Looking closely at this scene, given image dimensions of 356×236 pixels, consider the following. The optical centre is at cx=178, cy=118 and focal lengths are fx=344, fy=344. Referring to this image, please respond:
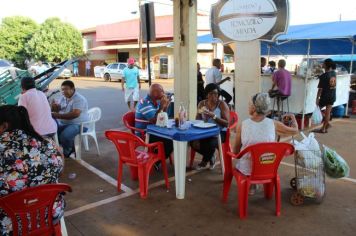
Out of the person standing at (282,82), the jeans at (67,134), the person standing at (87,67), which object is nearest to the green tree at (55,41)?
the person standing at (87,67)

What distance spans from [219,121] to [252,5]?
2551 millimetres

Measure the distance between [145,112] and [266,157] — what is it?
1.89 meters

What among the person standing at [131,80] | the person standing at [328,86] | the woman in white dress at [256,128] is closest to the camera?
the woman in white dress at [256,128]

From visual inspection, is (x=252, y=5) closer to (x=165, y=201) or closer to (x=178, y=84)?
(x=178, y=84)

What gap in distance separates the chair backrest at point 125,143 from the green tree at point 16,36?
3595 cm

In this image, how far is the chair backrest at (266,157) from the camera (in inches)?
132

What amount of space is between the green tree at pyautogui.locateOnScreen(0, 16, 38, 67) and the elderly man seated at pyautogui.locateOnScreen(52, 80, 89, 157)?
34.1 meters

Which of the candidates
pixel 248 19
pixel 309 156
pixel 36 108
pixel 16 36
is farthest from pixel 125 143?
pixel 16 36

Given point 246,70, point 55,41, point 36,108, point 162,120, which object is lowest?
point 162,120

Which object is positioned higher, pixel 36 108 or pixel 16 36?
pixel 16 36

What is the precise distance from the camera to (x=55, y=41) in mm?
32625

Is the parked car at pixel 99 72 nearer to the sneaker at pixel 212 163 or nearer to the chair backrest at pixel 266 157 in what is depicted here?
the sneaker at pixel 212 163

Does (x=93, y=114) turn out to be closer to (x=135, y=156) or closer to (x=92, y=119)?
(x=92, y=119)

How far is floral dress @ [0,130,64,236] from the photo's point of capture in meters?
2.30
